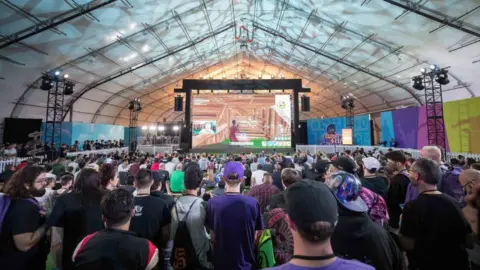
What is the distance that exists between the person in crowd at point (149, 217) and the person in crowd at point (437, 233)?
197 cm

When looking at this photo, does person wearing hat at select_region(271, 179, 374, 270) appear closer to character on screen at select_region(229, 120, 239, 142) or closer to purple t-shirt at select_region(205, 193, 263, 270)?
purple t-shirt at select_region(205, 193, 263, 270)

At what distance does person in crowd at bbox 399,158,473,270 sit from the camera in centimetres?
167

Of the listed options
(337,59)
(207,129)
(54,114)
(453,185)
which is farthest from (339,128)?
(54,114)

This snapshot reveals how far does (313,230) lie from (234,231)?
42.5 inches

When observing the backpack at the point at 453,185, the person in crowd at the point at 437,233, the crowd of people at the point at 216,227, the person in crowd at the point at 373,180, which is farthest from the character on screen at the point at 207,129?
the person in crowd at the point at 437,233

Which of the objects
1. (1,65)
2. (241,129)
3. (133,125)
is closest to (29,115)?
(1,65)

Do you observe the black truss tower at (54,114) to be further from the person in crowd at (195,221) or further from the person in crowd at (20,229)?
the person in crowd at (195,221)

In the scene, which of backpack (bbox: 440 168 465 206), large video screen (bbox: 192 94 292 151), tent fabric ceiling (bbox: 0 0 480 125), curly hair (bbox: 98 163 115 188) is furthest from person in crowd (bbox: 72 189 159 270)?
large video screen (bbox: 192 94 292 151)

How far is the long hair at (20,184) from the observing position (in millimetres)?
1757

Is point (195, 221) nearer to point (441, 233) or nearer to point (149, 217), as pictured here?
point (149, 217)

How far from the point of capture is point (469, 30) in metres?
9.58

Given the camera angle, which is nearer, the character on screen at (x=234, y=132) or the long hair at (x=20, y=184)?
the long hair at (x=20, y=184)

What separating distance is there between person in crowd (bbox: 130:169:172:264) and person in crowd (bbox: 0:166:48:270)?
675 mm

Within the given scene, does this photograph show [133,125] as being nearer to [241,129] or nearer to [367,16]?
[241,129]
